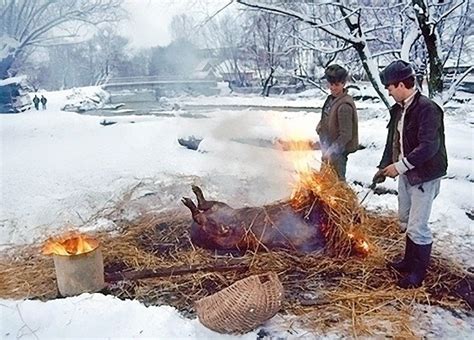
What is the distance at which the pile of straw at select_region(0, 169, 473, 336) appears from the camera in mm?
3488

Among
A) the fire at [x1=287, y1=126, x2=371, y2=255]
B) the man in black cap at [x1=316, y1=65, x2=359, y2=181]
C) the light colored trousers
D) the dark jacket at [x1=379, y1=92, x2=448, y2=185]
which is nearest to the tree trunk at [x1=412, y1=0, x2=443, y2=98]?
the man in black cap at [x1=316, y1=65, x2=359, y2=181]

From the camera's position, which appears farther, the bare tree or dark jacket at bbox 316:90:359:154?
the bare tree

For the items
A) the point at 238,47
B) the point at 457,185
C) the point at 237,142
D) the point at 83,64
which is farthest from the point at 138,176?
the point at 83,64

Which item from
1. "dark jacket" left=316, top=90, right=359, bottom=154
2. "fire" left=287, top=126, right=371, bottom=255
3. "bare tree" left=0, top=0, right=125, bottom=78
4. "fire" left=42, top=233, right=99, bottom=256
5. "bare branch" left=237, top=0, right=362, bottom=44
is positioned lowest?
"fire" left=42, top=233, right=99, bottom=256

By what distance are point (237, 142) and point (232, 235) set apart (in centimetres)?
663

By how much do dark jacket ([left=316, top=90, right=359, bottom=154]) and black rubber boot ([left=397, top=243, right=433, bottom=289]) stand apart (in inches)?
66.5

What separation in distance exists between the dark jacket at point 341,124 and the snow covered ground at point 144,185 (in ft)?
4.05

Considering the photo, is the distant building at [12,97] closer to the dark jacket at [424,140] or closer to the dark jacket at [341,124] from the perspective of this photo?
the dark jacket at [341,124]

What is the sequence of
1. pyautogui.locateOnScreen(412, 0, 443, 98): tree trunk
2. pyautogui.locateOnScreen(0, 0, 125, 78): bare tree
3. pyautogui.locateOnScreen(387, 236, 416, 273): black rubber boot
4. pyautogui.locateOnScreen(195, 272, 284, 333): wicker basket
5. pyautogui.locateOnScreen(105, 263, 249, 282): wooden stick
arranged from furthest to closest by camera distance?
pyautogui.locateOnScreen(0, 0, 125, 78): bare tree < pyautogui.locateOnScreen(412, 0, 443, 98): tree trunk < pyautogui.locateOnScreen(105, 263, 249, 282): wooden stick < pyautogui.locateOnScreen(387, 236, 416, 273): black rubber boot < pyautogui.locateOnScreen(195, 272, 284, 333): wicker basket

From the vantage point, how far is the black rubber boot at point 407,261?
12.8 ft

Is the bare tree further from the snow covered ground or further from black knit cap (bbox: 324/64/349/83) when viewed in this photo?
black knit cap (bbox: 324/64/349/83)

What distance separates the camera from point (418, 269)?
3840 millimetres

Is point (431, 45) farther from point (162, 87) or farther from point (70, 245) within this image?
point (162, 87)

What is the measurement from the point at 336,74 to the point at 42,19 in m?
26.2
